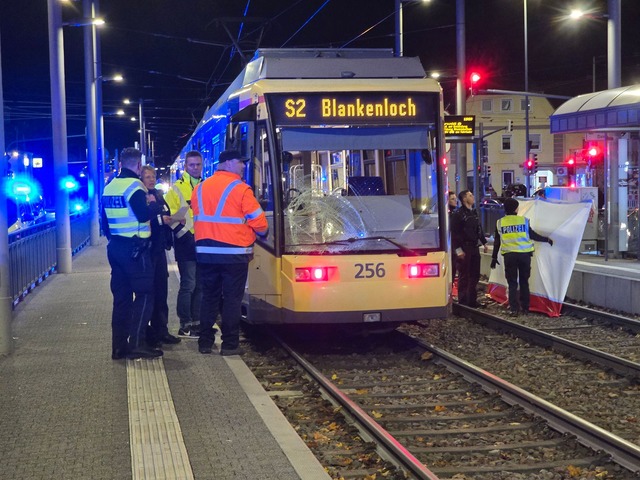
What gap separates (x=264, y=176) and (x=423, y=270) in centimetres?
197

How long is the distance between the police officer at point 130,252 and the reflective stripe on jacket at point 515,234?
5.93m

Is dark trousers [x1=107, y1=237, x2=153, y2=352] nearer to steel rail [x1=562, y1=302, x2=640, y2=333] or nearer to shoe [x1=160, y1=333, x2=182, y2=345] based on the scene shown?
shoe [x1=160, y1=333, x2=182, y2=345]

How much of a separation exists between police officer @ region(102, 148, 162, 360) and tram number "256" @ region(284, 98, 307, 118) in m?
1.70

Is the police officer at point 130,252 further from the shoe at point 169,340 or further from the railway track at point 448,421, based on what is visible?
the railway track at point 448,421

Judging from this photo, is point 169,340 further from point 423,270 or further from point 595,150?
point 595,150

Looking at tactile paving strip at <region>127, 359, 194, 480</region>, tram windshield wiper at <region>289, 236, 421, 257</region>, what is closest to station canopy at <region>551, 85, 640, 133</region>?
tram windshield wiper at <region>289, 236, 421, 257</region>

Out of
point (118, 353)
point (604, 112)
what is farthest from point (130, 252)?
point (604, 112)

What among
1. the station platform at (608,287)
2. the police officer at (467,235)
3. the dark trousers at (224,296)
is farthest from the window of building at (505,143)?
the dark trousers at (224,296)

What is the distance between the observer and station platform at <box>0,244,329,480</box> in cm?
582

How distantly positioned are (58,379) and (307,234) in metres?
3.01

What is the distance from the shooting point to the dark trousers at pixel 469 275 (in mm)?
14227

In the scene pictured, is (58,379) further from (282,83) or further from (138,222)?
(282,83)

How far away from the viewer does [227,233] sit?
31.1 feet

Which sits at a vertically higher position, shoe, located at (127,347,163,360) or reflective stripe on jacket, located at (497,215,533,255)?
reflective stripe on jacket, located at (497,215,533,255)
